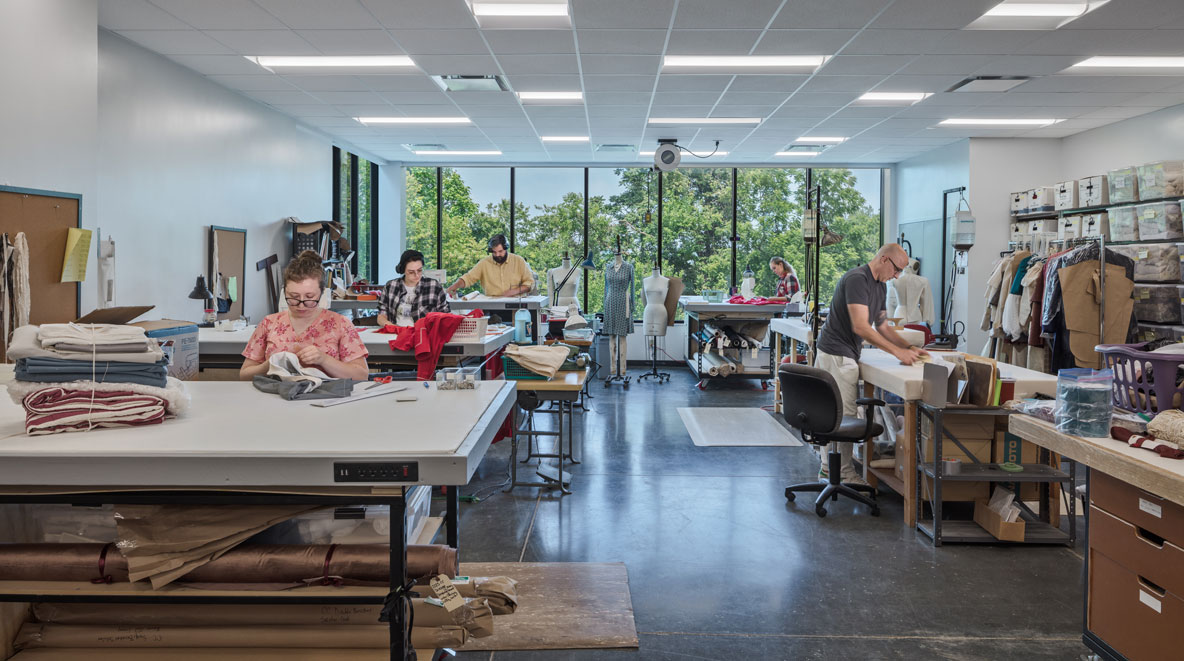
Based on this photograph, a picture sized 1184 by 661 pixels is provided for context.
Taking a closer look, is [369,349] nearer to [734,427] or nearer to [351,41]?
[351,41]

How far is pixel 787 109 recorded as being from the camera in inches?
288

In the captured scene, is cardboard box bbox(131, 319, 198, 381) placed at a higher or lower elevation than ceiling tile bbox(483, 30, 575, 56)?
lower

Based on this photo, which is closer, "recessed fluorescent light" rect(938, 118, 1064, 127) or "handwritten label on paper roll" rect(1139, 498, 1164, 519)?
"handwritten label on paper roll" rect(1139, 498, 1164, 519)

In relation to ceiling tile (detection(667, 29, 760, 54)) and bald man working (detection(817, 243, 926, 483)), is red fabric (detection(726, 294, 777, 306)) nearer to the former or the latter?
ceiling tile (detection(667, 29, 760, 54))

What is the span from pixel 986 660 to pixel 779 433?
373cm

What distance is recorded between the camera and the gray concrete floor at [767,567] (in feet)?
8.89

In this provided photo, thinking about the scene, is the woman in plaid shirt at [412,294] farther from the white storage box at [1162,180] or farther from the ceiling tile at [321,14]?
the white storage box at [1162,180]

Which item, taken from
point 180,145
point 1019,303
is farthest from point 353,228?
point 1019,303

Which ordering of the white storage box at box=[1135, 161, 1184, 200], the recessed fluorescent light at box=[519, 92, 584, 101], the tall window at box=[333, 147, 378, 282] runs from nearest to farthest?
1. the white storage box at box=[1135, 161, 1184, 200]
2. the recessed fluorescent light at box=[519, 92, 584, 101]
3. the tall window at box=[333, 147, 378, 282]

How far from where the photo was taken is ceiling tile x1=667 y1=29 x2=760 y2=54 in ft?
16.6

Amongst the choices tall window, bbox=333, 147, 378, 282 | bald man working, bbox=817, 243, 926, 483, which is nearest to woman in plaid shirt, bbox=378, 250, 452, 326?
bald man working, bbox=817, 243, 926, 483

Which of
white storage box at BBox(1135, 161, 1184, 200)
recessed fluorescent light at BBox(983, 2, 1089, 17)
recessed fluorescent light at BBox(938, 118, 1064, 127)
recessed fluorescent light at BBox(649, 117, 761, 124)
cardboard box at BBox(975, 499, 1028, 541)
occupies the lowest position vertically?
cardboard box at BBox(975, 499, 1028, 541)

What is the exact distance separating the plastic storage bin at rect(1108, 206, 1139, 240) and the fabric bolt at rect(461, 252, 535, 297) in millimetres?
5560

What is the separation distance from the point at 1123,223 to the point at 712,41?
443cm
